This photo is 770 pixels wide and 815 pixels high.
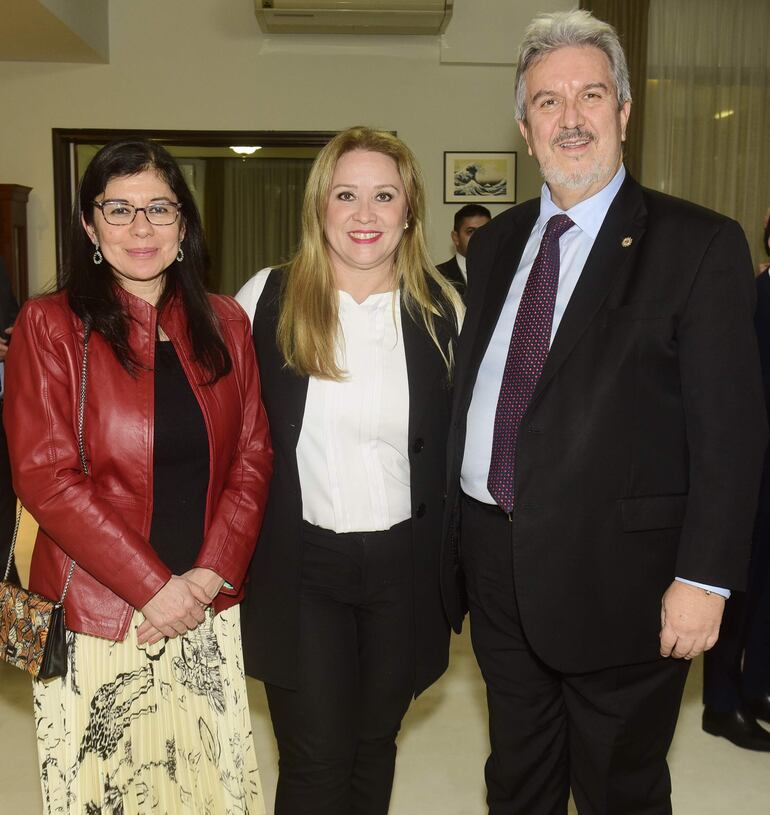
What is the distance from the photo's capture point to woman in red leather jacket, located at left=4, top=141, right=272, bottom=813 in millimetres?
1768

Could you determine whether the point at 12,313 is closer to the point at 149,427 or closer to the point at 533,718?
the point at 149,427

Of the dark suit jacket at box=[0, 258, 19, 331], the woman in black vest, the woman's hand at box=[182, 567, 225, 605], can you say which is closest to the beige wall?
the dark suit jacket at box=[0, 258, 19, 331]

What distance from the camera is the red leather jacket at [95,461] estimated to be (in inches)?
69.1

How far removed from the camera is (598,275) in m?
1.76

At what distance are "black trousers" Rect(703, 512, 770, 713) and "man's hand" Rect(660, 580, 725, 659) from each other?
139cm

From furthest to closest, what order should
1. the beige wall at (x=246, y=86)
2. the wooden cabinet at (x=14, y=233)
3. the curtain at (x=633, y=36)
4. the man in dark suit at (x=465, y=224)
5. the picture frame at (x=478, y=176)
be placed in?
the picture frame at (x=478, y=176) < the beige wall at (x=246, y=86) < the curtain at (x=633, y=36) < the wooden cabinet at (x=14, y=233) < the man in dark suit at (x=465, y=224)

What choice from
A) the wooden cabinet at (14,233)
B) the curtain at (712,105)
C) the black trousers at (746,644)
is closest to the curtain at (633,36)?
the curtain at (712,105)

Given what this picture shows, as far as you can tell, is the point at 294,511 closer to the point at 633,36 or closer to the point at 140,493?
the point at 140,493

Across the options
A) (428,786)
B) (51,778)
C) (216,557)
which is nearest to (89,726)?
(51,778)

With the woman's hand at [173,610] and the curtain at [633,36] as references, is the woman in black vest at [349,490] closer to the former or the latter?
the woman's hand at [173,610]

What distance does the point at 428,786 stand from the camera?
9.17ft

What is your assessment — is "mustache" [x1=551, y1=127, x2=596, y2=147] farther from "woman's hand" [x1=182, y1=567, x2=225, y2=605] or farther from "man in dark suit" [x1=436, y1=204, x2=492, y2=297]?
"man in dark suit" [x1=436, y1=204, x2=492, y2=297]

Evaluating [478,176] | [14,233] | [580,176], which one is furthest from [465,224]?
[580,176]

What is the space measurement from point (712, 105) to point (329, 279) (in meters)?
5.70
